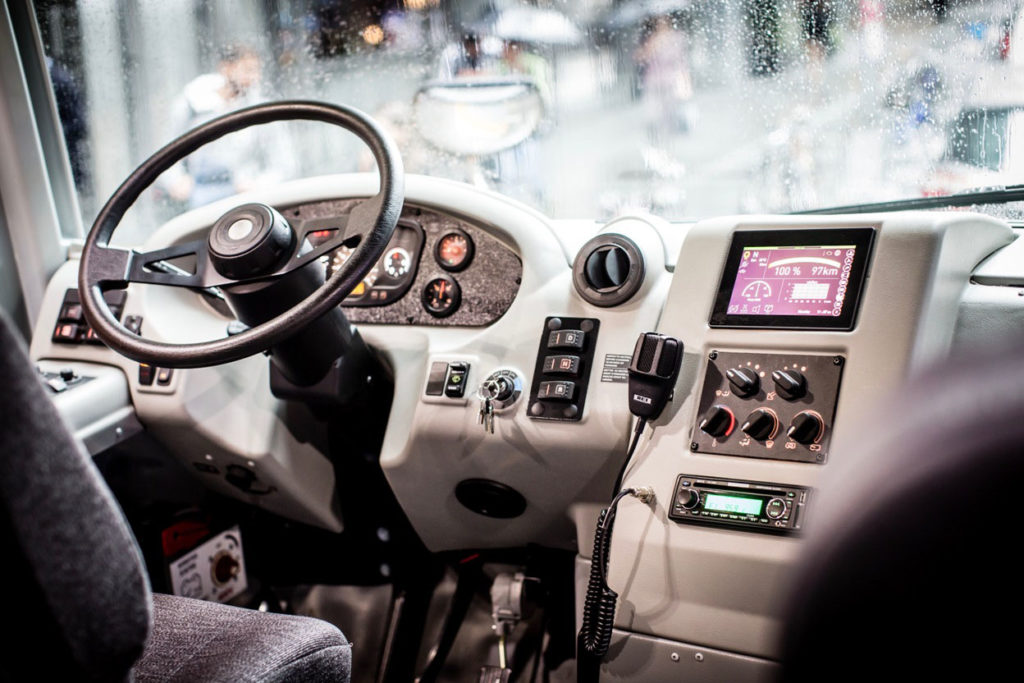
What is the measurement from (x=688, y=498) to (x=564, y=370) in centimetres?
31

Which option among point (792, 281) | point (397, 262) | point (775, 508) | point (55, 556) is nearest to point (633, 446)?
point (775, 508)

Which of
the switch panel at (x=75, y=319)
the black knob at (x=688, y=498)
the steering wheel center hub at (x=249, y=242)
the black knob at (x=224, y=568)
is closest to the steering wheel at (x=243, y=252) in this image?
the steering wheel center hub at (x=249, y=242)

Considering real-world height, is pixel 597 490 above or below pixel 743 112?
below

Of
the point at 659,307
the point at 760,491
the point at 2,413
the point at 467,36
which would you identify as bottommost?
the point at 760,491

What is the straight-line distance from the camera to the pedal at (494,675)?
4.94 ft

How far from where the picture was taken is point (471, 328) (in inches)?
62.4

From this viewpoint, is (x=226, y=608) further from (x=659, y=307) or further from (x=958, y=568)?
(x=958, y=568)

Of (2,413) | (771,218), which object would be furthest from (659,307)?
(2,413)

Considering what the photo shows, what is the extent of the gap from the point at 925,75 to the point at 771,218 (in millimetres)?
465

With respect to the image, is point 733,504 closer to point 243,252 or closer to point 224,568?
point 243,252

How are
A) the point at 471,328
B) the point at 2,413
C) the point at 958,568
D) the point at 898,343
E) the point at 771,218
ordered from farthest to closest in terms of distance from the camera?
1. the point at 471,328
2. the point at 771,218
3. the point at 898,343
4. the point at 2,413
5. the point at 958,568

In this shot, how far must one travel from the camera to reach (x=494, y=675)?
151cm

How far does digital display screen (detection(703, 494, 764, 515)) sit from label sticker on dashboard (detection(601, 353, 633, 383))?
266 millimetres

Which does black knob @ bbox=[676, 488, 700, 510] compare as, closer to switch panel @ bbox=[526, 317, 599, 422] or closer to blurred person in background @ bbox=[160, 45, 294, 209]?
switch panel @ bbox=[526, 317, 599, 422]
